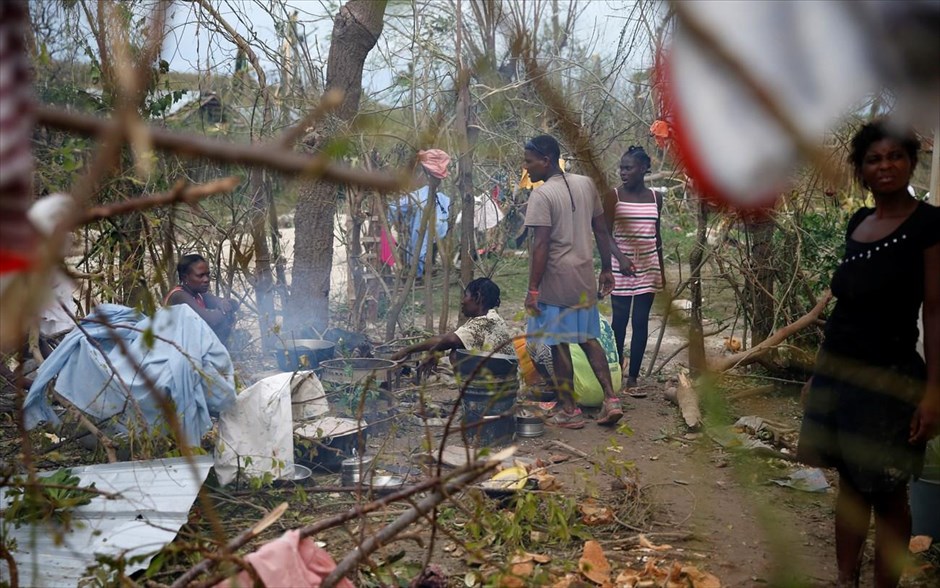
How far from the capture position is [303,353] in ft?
19.9

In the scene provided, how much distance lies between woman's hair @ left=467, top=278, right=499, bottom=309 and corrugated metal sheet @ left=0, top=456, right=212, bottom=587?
2.40m

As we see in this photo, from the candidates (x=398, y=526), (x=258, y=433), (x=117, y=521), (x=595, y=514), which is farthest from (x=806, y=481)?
(x=117, y=521)

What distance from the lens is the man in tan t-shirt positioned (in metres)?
5.64

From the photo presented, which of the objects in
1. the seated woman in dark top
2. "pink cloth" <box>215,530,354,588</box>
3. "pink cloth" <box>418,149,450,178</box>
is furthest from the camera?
"pink cloth" <box>418,149,450,178</box>

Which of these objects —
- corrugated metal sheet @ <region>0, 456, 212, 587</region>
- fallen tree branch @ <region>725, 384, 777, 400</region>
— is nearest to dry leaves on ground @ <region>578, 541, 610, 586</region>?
corrugated metal sheet @ <region>0, 456, 212, 587</region>

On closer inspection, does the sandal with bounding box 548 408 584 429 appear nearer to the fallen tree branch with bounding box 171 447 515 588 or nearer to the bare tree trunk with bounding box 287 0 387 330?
the bare tree trunk with bounding box 287 0 387 330

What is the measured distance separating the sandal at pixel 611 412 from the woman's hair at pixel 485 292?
1.07 meters

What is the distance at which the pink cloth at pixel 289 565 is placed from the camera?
8.07 feet

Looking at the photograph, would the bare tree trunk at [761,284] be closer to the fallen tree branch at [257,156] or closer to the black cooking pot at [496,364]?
the black cooking pot at [496,364]

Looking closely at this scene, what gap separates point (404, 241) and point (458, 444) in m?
3.51

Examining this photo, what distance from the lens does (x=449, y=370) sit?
6926 mm

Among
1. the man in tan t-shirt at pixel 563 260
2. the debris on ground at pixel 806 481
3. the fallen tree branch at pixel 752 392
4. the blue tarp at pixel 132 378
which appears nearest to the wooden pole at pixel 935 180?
the debris on ground at pixel 806 481

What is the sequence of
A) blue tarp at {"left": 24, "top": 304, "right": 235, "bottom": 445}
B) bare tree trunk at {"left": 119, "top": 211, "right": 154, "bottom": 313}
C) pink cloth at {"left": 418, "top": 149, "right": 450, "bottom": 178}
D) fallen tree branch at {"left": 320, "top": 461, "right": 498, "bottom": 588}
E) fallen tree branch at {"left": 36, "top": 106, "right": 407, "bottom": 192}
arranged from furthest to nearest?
pink cloth at {"left": 418, "top": 149, "right": 450, "bottom": 178} → bare tree trunk at {"left": 119, "top": 211, "right": 154, "bottom": 313} → blue tarp at {"left": 24, "top": 304, "right": 235, "bottom": 445} → fallen tree branch at {"left": 320, "top": 461, "right": 498, "bottom": 588} → fallen tree branch at {"left": 36, "top": 106, "right": 407, "bottom": 192}

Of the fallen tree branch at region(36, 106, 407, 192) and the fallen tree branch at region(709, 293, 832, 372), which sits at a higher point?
the fallen tree branch at region(36, 106, 407, 192)
